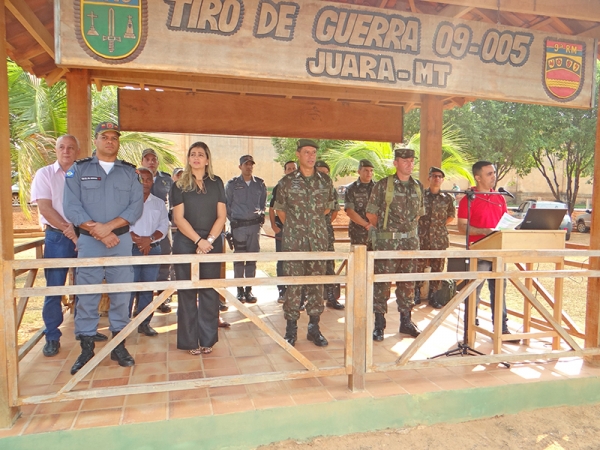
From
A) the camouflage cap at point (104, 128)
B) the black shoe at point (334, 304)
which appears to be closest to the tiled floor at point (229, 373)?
the black shoe at point (334, 304)

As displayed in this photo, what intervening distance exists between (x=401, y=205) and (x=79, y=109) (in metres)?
3.76

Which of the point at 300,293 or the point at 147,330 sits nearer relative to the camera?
the point at 300,293

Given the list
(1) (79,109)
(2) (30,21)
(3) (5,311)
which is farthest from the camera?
(1) (79,109)

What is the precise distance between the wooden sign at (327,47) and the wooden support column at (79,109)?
8.55 feet

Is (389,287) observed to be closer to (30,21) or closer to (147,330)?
(147,330)

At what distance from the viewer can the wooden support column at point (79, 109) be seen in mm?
5117

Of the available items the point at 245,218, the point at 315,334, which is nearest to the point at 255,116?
the point at 245,218

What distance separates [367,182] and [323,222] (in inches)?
63.8

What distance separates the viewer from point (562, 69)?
354cm

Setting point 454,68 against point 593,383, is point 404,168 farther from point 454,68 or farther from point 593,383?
point 593,383

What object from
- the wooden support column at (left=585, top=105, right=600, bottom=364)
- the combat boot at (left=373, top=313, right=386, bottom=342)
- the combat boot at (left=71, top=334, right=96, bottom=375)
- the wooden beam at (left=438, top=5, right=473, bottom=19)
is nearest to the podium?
the wooden support column at (left=585, top=105, right=600, bottom=364)

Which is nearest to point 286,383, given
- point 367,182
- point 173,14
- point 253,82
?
point 173,14

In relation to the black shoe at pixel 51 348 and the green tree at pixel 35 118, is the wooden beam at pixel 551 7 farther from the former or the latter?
the green tree at pixel 35 118

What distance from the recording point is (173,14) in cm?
286
